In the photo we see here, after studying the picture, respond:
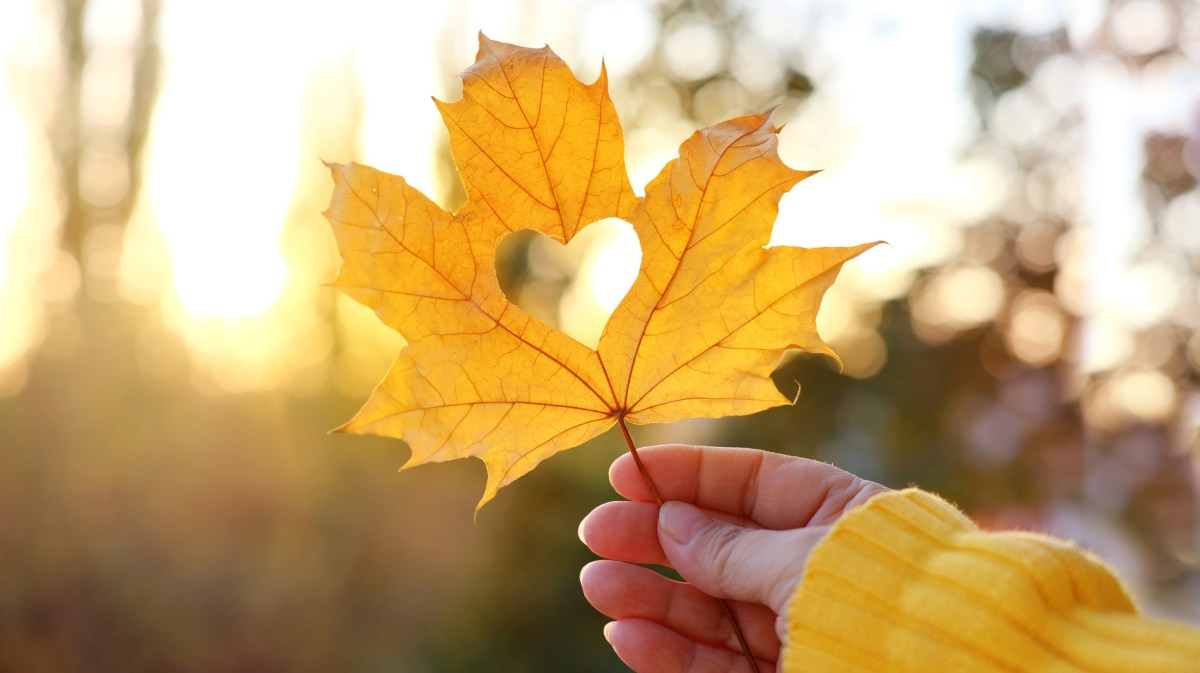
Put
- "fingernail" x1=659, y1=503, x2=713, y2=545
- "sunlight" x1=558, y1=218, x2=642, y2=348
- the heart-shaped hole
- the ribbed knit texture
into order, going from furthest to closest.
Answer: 1. the heart-shaped hole
2. "sunlight" x1=558, y1=218, x2=642, y2=348
3. "fingernail" x1=659, y1=503, x2=713, y2=545
4. the ribbed knit texture

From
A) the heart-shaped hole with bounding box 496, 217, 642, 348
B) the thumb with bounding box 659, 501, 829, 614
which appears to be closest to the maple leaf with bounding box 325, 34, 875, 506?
the thumb with bounding box 659, 501, 829, 614

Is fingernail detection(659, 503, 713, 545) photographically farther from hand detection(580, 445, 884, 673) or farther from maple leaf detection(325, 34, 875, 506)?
maple leaf detection(325, 34, 875, 506)

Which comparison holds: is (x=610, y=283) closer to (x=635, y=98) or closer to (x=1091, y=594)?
(x=635, y=98)

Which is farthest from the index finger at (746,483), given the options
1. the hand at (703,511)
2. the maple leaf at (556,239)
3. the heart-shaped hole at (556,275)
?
the heart-shaped hole at (556,275)

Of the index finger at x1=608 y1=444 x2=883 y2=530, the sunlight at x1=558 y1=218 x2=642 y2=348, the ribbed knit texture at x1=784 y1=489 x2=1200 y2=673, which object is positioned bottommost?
the ribbed knit texture at x1=784 y1=489 x2=1200 y2=673

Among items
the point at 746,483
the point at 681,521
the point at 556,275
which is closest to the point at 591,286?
the point at 556,275

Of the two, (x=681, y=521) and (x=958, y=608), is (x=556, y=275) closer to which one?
(x=681, y=521)

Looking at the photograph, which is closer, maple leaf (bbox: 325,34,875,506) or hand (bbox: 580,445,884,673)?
maple leaf (bbox: 325,34,875,506)
